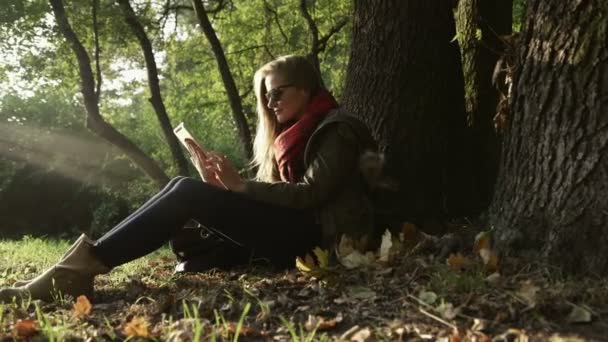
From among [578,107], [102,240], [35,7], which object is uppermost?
[35,7]

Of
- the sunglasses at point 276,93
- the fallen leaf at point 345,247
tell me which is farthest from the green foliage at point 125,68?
the fallen leaf at point 345,247

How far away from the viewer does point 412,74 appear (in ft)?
14.0

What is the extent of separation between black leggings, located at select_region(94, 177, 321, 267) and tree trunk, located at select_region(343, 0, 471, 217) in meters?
1.05

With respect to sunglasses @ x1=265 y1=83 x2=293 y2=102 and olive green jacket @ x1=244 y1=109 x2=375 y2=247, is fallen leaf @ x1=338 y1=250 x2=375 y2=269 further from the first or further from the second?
sunglasses @ x1=265 y1=83 x2=293 y2=102

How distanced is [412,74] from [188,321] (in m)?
2.52

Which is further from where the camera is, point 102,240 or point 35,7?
point 35,7

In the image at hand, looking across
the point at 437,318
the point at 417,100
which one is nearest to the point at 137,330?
the point at 437,318

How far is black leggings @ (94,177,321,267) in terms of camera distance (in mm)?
3131

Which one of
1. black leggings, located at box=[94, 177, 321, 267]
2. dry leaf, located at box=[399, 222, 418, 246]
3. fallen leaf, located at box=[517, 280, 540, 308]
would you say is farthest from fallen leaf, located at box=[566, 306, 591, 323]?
black leggings, located at box=[94, 177, 321, 267]

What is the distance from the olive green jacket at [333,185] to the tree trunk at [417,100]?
2.67 feet

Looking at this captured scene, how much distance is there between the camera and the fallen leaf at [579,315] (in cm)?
222

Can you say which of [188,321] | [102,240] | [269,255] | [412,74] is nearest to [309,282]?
[269,255]

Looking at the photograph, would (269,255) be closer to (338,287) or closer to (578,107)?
(338,287)

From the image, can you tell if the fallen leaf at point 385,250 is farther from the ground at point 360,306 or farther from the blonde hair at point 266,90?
the blonde hair at point 266,90
